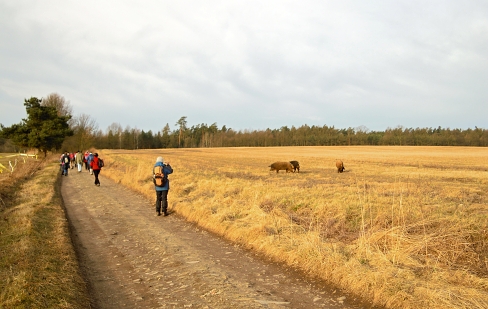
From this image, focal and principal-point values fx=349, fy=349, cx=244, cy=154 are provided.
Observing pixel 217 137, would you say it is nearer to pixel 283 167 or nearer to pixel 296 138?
pixel 296 138

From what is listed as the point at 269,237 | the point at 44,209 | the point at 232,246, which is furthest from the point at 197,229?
the point at 44,209

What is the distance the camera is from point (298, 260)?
6.25 metres

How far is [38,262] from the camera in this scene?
581cm

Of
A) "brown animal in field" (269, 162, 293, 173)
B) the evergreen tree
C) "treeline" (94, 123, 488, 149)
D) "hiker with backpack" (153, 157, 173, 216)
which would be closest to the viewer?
"hiker with backpack" (153, 157, 173, 216)

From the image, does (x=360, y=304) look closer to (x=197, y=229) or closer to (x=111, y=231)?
(x=197, y=229)

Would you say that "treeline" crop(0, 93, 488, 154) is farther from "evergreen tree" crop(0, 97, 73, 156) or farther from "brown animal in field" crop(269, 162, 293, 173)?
"brown animal in field" crop(269, 162, 293, 173)

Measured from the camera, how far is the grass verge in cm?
452

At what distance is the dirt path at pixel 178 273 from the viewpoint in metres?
4.80

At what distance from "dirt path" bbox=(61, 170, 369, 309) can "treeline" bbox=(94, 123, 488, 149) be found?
299 feet

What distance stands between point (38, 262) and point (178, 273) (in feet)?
7.66

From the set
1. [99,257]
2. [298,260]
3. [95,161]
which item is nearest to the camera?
[298,260]

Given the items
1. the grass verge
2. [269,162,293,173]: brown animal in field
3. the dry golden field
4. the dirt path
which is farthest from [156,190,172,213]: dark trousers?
[269,162,293,173]: brown animal in field

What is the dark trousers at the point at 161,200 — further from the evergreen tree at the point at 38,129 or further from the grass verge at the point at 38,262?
the evergreen tree at the point at 38,129

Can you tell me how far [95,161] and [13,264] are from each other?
45.0 feet
